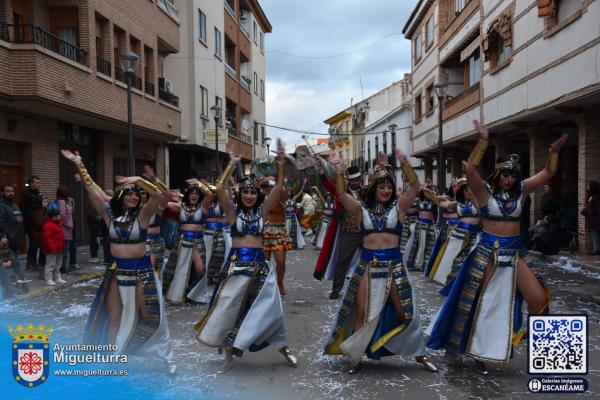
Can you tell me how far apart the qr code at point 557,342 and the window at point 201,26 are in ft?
75.7

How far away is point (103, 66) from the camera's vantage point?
16047 mm

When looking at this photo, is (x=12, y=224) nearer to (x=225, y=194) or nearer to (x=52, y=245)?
(x=52, y=245)

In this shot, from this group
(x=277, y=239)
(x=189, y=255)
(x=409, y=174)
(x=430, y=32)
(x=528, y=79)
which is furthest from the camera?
(x=430, y=32)

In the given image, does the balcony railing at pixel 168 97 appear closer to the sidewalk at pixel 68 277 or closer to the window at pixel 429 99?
the sidewalk at pixel 68 277

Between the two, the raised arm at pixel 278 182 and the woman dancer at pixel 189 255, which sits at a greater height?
the raised arm at pixel 278 182

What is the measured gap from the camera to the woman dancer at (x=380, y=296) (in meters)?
5.14

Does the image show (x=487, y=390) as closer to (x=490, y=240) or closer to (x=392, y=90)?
(x=490, y=240)

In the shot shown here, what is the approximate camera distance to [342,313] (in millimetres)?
5336

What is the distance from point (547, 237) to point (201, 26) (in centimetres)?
1853

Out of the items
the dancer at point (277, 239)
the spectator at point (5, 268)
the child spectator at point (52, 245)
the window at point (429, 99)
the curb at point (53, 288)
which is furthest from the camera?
the window at point (429, 99)

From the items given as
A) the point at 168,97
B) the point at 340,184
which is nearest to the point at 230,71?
the point at 168,97

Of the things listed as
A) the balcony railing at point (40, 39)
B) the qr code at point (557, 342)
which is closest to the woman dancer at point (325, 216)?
the balcony railing at point (40, 39)

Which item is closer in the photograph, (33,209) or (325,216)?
(33,209)

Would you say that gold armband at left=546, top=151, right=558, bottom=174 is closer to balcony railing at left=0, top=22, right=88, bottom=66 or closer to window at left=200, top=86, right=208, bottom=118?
balcony railing at left=0, top=22, right=88, bottom=66
